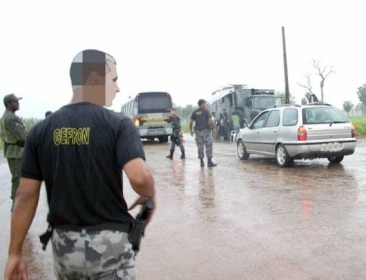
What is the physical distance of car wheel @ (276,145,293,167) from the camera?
430 inches

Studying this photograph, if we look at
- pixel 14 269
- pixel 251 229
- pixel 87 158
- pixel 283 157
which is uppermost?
pixel 87 158

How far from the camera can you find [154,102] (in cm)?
2352

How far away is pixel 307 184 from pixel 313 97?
8235 mm

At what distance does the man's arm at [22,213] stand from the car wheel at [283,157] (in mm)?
9379

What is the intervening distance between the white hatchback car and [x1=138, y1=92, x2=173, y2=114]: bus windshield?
1247 cm

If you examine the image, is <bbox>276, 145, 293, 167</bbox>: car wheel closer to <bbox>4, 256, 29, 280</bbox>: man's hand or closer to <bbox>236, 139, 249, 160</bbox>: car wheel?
<bbox>236, 139, 249, 160</bbox>: car wheel

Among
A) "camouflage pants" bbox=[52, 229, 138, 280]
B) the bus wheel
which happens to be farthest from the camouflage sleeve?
the bus wheel

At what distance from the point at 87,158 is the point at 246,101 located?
2230 cm

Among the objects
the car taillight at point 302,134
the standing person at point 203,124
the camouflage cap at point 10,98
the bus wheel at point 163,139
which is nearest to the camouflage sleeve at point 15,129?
the camouflage cap at point 10,98

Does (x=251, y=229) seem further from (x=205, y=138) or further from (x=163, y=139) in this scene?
(x=163, y=139)

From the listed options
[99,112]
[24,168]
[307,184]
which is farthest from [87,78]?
[307,184]

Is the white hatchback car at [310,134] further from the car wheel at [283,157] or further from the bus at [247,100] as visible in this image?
the bus at [247,100]

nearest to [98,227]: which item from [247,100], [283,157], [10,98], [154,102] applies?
[10,98]

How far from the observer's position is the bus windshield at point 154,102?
23250 mm
